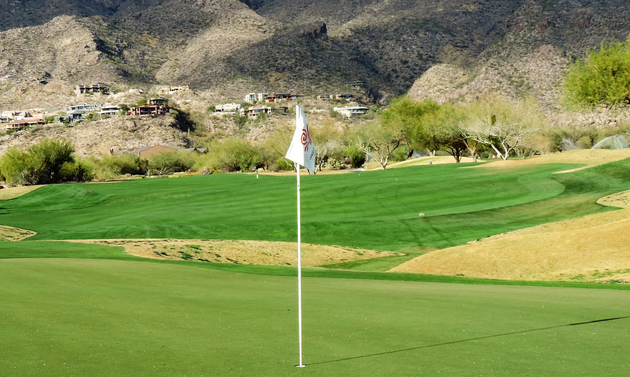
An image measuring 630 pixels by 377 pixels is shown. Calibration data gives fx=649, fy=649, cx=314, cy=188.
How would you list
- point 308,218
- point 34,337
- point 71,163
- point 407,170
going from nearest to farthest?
1. point 34,337
2. point 308,218
3. point 407,170
4. point 71,163

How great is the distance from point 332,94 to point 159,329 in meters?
183

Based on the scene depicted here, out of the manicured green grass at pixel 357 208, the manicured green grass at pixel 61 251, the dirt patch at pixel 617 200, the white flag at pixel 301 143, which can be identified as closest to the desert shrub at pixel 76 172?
the manicured green grass at pixel 357 208

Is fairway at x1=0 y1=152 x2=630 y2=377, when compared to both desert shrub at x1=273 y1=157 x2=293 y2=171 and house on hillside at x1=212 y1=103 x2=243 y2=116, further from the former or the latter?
house on hillside at x1=212 y1=103 x2=243 y2=116

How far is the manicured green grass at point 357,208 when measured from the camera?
133ft

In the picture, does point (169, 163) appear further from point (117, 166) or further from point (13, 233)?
point (13, 233)

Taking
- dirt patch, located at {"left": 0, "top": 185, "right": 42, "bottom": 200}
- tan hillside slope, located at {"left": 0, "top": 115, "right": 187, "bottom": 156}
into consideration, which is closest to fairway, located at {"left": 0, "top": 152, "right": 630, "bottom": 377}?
dirt patch, located at {"left": 0, "top": 185, "right": 42, "bottom": 200}

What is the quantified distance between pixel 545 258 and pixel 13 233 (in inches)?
1406

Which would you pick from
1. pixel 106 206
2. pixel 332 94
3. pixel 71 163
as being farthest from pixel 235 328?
pixel 332 94

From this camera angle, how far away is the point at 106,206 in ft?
197

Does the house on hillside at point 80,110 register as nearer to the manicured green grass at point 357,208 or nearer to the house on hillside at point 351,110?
Answer: the house on hillside at point 351,110

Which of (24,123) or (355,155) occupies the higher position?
(24,123)

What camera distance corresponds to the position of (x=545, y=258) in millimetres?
25562

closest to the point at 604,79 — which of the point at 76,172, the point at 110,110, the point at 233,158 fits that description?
the point at 76,172

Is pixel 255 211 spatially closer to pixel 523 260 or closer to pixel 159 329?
pixel 523 260
